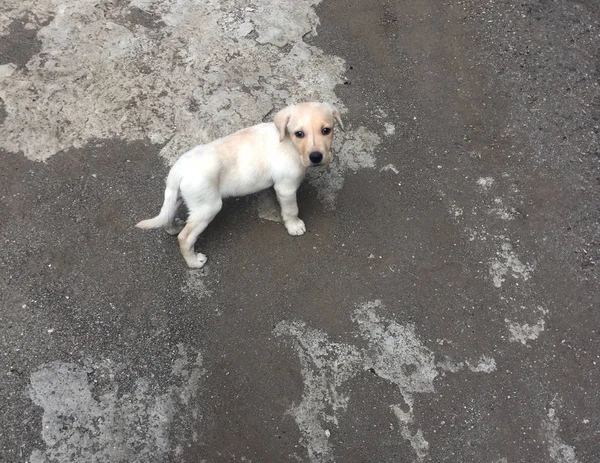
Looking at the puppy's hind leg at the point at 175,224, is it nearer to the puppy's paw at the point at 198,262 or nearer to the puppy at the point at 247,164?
the puppy at the point at 247,164

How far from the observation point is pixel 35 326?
15.8 feet

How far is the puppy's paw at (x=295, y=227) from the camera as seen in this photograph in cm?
548

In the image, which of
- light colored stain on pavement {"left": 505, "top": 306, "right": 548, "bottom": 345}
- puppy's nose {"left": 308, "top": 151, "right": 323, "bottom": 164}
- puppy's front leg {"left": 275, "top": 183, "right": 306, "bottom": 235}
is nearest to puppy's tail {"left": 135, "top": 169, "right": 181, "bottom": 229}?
puppy's front leg {"left": 275, "top": 183, "right": 306, "bottom": 235}

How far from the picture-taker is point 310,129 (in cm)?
456

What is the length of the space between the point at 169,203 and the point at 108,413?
6.30 feet

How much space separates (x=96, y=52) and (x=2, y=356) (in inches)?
157

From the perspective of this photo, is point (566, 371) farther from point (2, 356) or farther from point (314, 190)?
point (2, 356)

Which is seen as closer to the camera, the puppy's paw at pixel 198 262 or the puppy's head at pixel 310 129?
the puppy's head at pixel 310 129

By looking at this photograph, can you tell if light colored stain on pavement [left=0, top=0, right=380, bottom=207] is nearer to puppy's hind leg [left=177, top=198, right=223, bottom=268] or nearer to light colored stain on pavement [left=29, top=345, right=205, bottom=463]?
puppy's hind leg [left=177, top=198, right=223, bottom=268]

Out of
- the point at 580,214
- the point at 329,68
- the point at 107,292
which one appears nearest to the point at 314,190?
the point at 329,68

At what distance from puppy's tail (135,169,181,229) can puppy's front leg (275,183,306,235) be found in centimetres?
98

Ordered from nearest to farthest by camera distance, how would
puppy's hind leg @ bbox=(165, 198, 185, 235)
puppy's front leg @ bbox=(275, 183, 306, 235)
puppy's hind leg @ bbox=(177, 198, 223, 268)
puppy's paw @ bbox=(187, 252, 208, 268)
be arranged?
1. puppy's hind leg @ bbox=(177, 198, 223, 268)
2. puppy's hind leg @ bbox=(165, 198, 185, 235)
3. puppy's front leg @ bbox=(275, 183, 306, 235)
4. puppy's paw @ bbox=(187, 252, 208, 268)

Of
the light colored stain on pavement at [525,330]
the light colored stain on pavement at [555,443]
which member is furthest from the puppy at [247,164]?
the light colored stain on pavement at [555,443]

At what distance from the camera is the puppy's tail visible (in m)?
4.66
